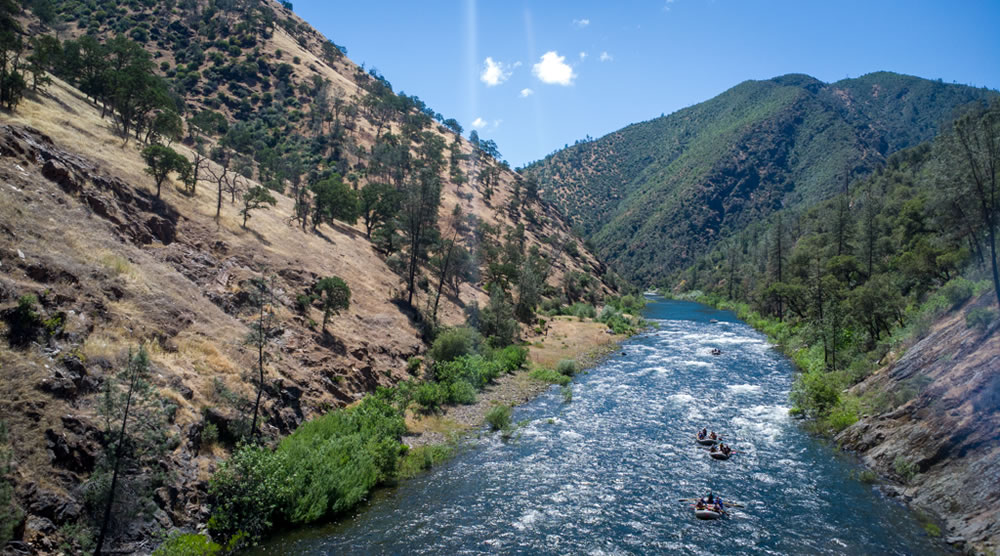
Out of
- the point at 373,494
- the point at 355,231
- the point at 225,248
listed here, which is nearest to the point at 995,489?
the point at 373,494

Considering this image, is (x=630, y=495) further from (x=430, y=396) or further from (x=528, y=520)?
(x=430, y=396)

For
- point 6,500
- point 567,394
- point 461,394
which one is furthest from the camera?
point 567,394

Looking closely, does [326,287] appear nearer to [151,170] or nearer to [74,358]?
[151,170]

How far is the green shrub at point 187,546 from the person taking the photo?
645 inches

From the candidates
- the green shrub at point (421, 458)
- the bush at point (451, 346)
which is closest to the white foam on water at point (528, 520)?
the green shrub at point (421, 458)

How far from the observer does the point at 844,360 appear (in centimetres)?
4075

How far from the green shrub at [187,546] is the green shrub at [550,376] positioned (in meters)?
32.0

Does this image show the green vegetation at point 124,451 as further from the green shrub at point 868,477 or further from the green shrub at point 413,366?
the green shrub at point 868,477

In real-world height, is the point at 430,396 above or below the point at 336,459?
above

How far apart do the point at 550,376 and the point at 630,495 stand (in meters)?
23.1

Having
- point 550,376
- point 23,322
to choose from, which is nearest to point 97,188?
point 23,322

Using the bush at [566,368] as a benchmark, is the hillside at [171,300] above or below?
above

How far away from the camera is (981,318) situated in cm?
2755

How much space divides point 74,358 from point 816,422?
40885mm
